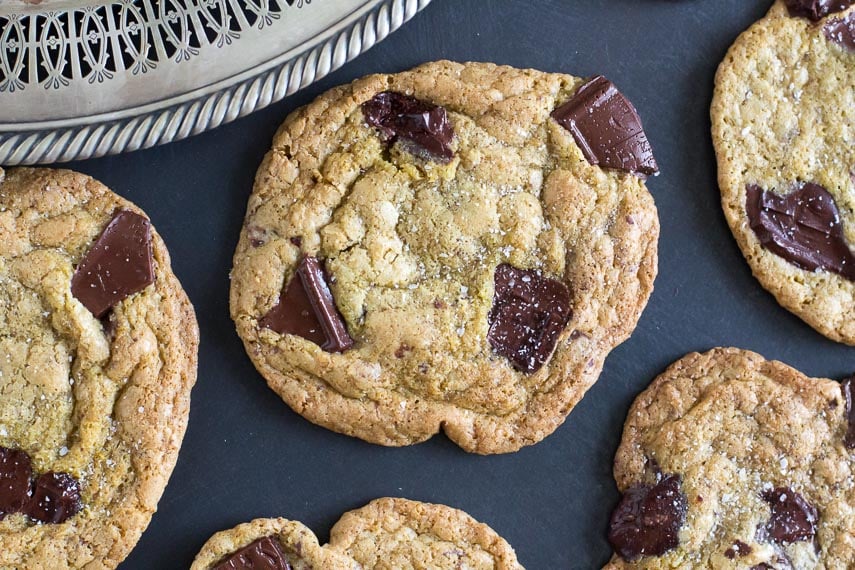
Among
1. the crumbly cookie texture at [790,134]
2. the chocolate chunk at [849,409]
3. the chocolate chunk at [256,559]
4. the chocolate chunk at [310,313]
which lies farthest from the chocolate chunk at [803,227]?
the chocolate chunk at [256,559]

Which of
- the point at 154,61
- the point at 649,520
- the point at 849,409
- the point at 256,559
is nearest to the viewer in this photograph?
the point at 154,61

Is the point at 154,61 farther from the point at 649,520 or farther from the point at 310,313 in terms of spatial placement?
the point at 649,520

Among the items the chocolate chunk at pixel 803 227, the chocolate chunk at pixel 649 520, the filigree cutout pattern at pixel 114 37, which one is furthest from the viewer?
the chocolate chunk at pixel 803 227

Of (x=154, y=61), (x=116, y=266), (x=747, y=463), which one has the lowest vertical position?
(x=747, y=463)

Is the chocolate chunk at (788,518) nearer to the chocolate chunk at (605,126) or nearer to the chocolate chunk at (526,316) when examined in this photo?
the chocolate chunk at (526,316)

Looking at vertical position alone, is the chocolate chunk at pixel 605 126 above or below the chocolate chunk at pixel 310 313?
above

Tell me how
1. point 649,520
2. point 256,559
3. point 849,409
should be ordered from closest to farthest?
point 256,559
point 649,520
point 849,409

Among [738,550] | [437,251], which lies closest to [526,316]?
[437,251]
